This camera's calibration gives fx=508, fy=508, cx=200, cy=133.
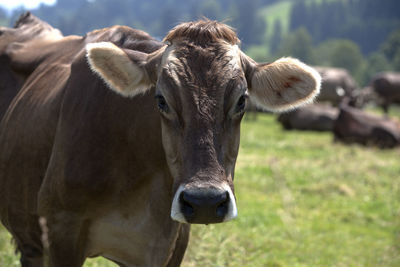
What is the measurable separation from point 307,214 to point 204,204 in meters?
5.32

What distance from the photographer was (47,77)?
400cm

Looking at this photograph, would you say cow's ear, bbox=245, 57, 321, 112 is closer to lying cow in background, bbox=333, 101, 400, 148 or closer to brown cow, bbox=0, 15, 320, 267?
brown cow, bbox=0, 15, 320, 267

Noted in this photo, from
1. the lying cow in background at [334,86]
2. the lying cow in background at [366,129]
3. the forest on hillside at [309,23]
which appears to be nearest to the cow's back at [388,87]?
the lying cow in background at [334,86]

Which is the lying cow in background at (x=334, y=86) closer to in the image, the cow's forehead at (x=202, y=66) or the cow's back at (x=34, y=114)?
the cow's back at (x=34, y=114)

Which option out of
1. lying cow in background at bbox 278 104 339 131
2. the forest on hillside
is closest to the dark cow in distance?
lying cow in background at bbox 278 104 339 131

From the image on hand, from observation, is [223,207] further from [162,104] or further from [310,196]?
[310,196]

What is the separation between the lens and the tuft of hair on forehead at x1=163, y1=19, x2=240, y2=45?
9.18 feet

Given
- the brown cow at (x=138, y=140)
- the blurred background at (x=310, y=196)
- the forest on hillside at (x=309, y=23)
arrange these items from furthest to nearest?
the forest on hillside at (x=309, y=23), the blurred background at (x=310, y=196), the brown cow at (x=138, y=140)

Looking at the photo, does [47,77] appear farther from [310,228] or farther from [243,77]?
[310,228]

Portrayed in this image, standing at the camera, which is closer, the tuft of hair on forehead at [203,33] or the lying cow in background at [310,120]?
the tuft of hair on forehead at [203,33]

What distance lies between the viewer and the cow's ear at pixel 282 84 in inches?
118

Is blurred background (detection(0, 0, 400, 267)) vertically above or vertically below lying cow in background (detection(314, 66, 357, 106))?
above

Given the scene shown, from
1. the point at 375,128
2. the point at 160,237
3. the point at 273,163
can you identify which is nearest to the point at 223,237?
the point at 160,237

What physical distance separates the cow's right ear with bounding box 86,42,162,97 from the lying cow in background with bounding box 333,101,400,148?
11.3 m
